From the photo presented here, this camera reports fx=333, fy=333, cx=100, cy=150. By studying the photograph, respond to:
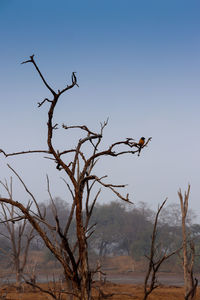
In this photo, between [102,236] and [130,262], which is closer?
[130,262]

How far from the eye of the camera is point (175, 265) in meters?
30.6

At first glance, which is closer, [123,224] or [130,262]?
[130,262]

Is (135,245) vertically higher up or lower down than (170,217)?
lower down

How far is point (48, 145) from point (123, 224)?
4091 cm

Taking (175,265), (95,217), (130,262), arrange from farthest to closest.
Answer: (95,217), (130,262), (175,265)

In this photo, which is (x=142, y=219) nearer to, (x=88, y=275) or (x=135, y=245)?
(x=135, y=245)

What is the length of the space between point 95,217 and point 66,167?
4204 cm

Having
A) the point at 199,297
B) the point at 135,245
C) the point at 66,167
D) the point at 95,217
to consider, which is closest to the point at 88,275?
the point at 66,167

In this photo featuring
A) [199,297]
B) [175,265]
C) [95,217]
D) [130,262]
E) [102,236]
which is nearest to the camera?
[199,297]

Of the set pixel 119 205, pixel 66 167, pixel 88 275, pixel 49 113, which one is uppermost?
pixel 119 205

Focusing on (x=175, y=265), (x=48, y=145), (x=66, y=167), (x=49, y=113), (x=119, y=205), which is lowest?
(x=175, y=265)

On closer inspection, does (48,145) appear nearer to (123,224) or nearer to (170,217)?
(123,224)

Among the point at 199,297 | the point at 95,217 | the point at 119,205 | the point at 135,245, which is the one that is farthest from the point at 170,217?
the point at 199,297

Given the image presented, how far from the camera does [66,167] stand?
1535 mm
